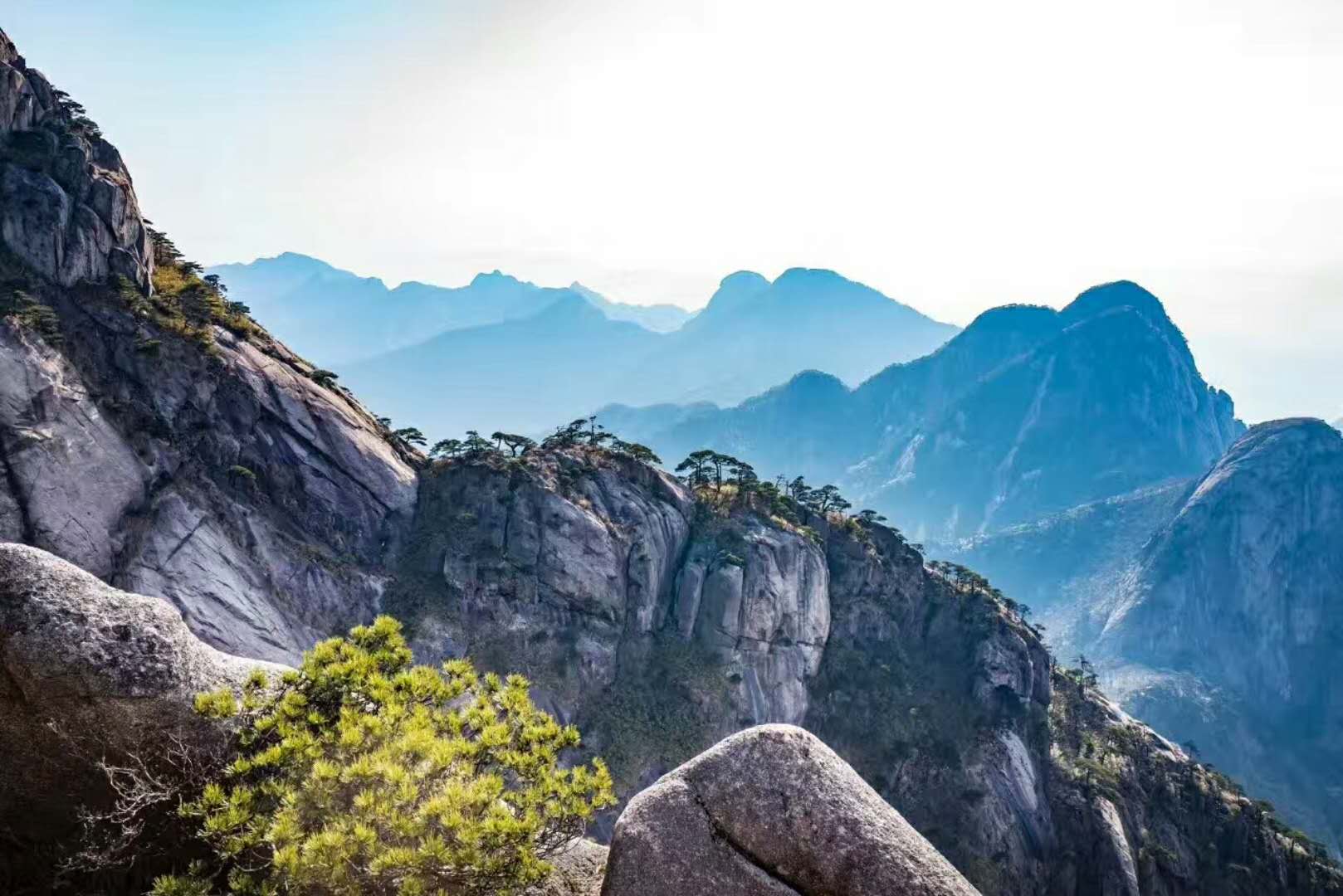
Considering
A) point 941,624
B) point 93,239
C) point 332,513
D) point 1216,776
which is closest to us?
point 93,239

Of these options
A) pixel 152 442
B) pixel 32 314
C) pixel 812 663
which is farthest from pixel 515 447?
pixel 812 663

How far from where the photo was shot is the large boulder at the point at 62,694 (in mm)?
10625

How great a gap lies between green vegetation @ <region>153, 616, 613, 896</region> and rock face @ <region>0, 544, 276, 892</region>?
1.44 m

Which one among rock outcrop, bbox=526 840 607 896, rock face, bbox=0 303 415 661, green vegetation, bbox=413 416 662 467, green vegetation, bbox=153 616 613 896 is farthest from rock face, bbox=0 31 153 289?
rock outcrop, bbox=526 840 607 896

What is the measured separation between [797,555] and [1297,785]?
208 metres

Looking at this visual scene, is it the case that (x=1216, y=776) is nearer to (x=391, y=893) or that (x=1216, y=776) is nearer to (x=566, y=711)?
(x=566, y=711)

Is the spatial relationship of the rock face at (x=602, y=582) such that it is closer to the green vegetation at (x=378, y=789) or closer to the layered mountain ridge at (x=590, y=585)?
the layered mountain ridge at (x=590, y=585)

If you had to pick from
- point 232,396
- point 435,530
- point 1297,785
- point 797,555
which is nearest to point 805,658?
point 797,555

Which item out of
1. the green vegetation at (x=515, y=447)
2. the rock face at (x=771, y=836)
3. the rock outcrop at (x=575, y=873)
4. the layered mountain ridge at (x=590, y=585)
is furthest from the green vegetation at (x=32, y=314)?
the rock face at (x=771, y=836)

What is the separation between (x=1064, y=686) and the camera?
3794 inches

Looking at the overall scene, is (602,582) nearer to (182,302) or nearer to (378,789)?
(182,302)

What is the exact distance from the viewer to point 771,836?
9992 mm

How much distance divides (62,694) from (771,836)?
450 inches

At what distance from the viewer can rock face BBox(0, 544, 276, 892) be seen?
10602 mm
